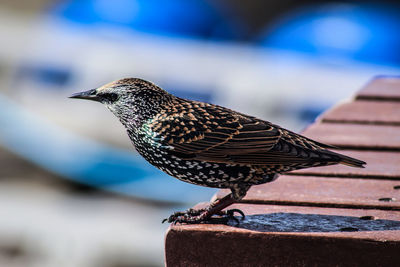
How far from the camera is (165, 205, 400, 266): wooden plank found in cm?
293

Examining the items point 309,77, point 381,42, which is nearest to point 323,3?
point 381,42

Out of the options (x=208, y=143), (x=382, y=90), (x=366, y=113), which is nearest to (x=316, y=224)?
(x=208, y=143)

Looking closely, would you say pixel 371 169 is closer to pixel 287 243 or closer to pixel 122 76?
pixel 287 243

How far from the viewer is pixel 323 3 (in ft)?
74.7

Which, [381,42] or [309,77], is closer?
[309,77]

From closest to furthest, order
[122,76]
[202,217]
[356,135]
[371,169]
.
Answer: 1. [202,217]
2. [371,169]
3. [356,135]
4. [122,76]

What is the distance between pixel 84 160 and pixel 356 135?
→ 13.0 m

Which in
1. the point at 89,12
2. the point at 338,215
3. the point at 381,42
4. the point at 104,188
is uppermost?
the point at 89,12

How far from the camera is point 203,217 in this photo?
337cm

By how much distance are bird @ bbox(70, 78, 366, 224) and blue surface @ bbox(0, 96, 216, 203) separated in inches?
443

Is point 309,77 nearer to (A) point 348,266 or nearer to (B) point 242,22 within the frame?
(B) point 242,22

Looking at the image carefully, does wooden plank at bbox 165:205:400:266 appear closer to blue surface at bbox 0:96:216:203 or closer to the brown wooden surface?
the brown wooden surface

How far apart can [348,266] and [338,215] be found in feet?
1.42

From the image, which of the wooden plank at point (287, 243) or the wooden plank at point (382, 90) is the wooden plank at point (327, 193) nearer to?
the wooden plank at point (287, 243)
